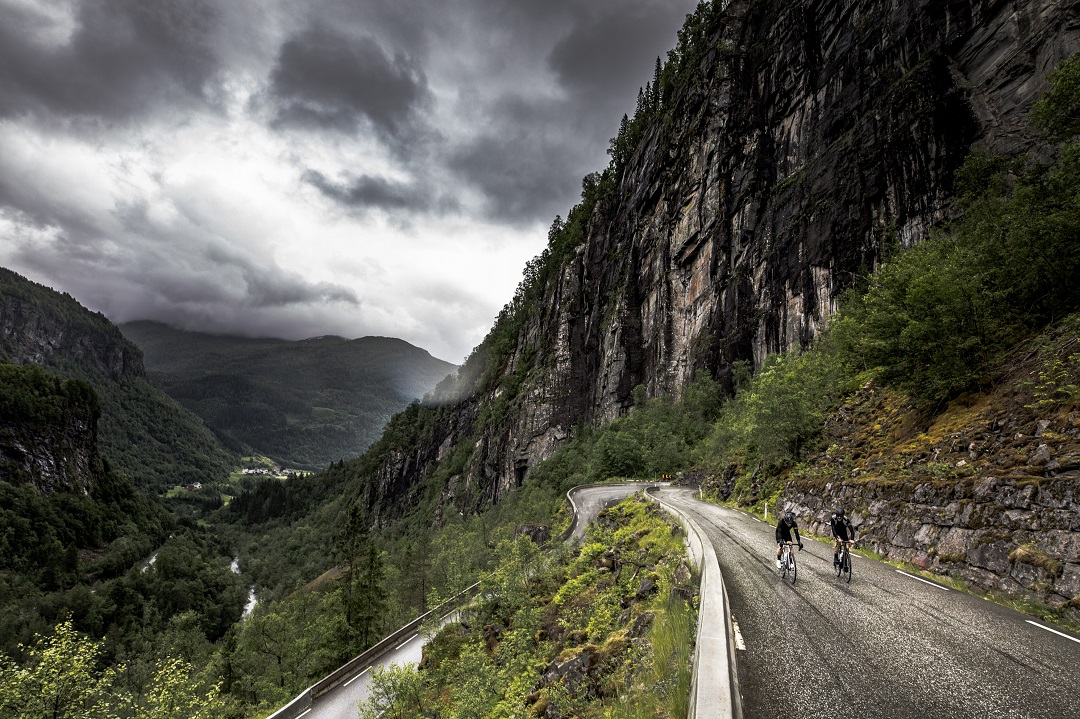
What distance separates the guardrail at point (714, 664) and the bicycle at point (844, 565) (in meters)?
4.37

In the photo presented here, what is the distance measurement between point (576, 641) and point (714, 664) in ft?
17.5

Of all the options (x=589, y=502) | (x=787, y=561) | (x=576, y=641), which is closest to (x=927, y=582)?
(x=787, y=561)

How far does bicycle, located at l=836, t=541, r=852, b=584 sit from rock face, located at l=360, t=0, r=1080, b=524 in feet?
139

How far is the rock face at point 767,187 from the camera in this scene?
40.6 m

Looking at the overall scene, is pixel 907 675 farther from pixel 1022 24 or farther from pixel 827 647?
pixel 1022 24

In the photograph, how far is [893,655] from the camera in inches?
255

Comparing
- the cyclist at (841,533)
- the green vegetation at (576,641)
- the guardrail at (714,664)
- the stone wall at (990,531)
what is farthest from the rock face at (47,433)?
the stone wall at (990,531)

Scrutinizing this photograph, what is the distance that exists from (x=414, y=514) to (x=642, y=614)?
13081 cm

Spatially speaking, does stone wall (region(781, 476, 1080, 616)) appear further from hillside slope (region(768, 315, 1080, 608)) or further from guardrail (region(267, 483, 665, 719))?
guardrail (region(267, 483, 665, 719))

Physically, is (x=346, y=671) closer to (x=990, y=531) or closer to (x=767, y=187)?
(x=990, y=531)

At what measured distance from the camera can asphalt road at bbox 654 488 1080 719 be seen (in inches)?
198

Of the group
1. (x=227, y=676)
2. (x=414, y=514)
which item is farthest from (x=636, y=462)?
(x=414, y=514)

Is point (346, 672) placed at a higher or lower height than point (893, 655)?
lower

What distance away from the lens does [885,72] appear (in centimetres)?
4731
